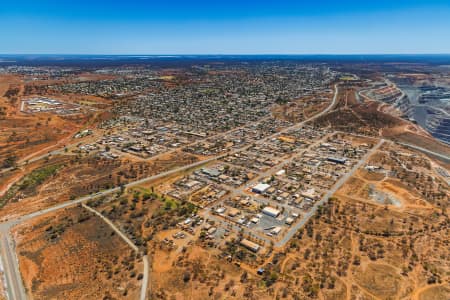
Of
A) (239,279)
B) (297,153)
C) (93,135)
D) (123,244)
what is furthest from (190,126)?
(239,279)

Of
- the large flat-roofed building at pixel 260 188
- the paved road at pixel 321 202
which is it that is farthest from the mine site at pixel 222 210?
the large flat-roofed building at pixel 260 188

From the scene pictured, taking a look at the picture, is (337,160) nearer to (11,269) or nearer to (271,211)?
(271,211)

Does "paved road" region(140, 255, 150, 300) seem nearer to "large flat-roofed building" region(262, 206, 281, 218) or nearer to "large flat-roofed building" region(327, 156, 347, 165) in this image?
"large flat-roofed building" region(262, 206, 281, 218)

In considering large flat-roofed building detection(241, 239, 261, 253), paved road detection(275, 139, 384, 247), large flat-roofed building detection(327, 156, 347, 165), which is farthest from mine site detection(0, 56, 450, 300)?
large flat-roofed building detection(327, 156, 347, 165)

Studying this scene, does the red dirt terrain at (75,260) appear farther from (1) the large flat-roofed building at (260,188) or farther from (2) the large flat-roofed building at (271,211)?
(1) the large flat-roofed building at (260,188)

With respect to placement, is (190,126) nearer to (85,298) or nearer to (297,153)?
(297,153)

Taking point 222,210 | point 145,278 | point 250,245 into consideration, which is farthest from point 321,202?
point 145,278
